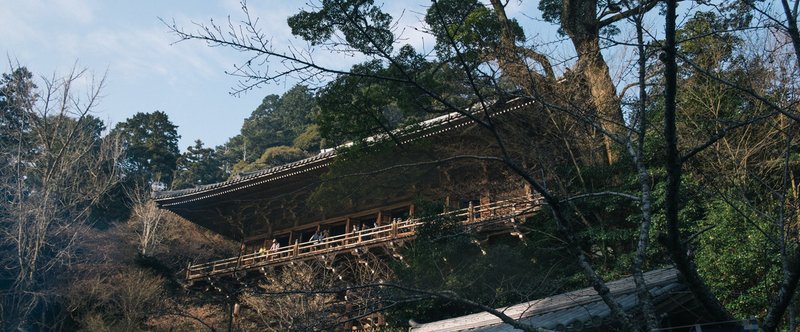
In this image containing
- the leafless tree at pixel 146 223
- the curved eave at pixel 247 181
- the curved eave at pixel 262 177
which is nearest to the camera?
the curved eave at pixel 262 177

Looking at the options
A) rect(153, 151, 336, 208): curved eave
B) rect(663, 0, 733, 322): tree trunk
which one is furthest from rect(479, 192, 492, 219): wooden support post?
rect(663, 0, 733, 322): tree trunk

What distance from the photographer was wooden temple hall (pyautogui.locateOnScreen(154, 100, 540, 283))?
12445 millimetres

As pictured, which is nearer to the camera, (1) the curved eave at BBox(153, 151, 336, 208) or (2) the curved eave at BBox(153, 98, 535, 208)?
(2) the curved eave at BBox(153, 98, 535, 208)

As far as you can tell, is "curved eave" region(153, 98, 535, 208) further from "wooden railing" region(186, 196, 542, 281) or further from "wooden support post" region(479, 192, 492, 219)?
"wooden railing" region(186, 196, 542, 281)

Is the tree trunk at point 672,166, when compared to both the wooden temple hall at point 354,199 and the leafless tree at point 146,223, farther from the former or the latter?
the leafless tree at point 146,223

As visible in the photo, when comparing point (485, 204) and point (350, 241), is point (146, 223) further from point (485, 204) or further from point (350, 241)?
point (485, 204)

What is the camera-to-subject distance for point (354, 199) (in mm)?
16859

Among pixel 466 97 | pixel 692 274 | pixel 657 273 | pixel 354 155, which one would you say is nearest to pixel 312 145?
pixel 354 155

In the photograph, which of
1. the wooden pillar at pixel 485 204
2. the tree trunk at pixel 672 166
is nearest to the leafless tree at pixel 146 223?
the wooden pillar at pixel 485 204

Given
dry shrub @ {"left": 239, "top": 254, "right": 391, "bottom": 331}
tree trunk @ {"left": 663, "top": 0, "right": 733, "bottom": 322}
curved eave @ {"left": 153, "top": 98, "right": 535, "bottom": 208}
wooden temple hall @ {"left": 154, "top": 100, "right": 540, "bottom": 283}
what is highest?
curved eave @ {"left": 153, "top": 98, "right": 535, "bottom": 208}

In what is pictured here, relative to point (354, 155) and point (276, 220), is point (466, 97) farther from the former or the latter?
point (276, 220)

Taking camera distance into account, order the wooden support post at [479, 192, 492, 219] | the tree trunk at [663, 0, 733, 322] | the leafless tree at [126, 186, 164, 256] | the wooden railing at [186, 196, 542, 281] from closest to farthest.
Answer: the tree trunk at [663, 0, 733, 322] < the wooden support post at [479, 192, 492, 219] < the wooden railing at [186, 196, 542, 281] < the leafless tree at [126, 186, 164, 256]

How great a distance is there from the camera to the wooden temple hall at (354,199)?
12.4 m

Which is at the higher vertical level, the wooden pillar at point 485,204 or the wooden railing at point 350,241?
the wooden pillar at point 485,204
